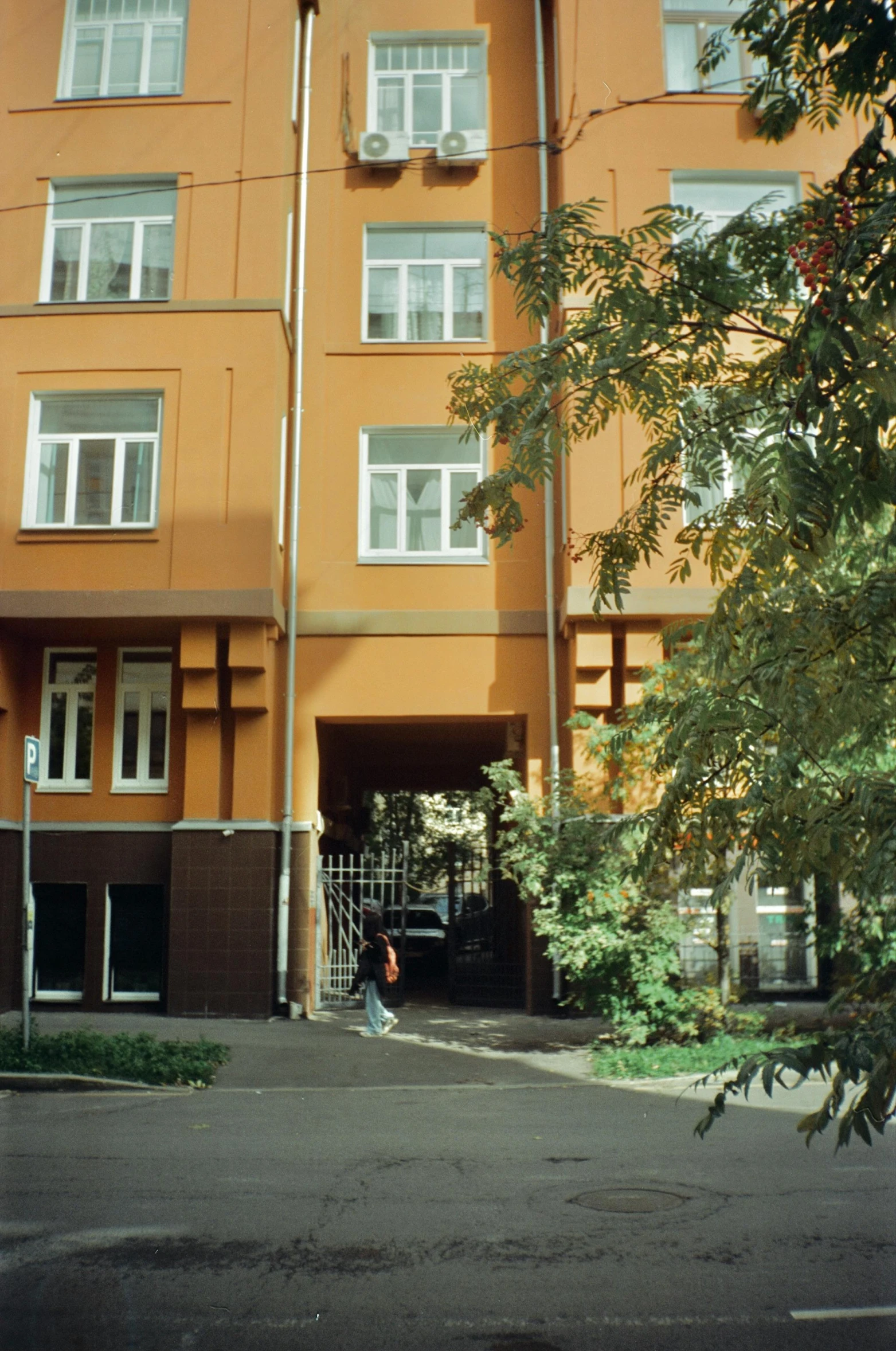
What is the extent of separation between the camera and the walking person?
15.0 metres

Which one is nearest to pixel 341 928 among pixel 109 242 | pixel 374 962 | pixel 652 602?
pixel 374 962

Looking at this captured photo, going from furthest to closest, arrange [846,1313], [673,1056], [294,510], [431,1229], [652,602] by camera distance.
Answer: [294,510], [652,602], [673,1056], [431,1229], [846,1313]

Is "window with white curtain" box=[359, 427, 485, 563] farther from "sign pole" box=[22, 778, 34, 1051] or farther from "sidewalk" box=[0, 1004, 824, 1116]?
"sign pole" box=[22, 778, 34, 1051]

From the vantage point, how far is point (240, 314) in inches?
656

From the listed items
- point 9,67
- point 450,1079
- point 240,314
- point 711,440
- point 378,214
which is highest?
point 9,67

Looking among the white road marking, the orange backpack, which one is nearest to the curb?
the orange backpack

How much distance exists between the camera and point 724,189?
17.5 metres

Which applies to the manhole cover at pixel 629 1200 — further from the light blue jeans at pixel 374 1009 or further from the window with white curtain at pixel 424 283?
the window with white curtain at pixel 424 283

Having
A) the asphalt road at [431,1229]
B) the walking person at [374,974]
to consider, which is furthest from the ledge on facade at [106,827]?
the asphalt road at [431,1229]

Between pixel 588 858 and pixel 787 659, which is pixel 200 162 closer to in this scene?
pixel 588 858

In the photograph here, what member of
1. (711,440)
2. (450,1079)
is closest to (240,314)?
(450,1079)

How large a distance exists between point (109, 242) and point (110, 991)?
10416 millimetres

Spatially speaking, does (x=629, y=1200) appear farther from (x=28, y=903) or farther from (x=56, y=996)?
(x=56, y=996)

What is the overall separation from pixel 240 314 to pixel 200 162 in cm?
248
